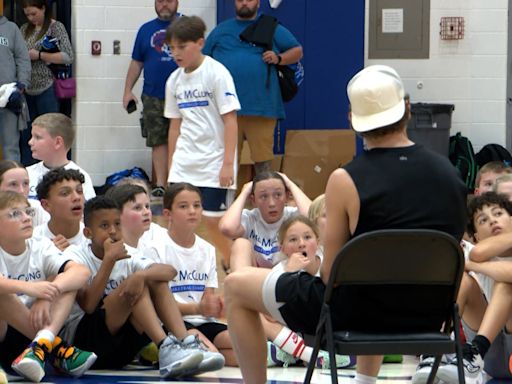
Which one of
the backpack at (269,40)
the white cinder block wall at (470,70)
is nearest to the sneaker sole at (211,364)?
the backpack at (269,40)

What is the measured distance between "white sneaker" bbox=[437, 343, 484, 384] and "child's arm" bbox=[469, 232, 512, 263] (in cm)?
41

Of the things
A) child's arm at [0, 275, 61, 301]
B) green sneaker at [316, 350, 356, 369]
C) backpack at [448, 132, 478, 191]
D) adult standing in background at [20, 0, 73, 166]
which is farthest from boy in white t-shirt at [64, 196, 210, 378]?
backpack at [448, 132, 478, 191]

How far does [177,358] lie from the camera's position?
549 cm

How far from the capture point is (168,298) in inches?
223

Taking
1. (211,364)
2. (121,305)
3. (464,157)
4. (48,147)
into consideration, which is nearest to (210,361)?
(211,364)

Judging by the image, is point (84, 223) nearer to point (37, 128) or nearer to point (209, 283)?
point (209, 283)

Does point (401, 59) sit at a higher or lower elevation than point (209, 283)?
higher

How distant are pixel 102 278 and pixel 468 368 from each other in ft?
5.50

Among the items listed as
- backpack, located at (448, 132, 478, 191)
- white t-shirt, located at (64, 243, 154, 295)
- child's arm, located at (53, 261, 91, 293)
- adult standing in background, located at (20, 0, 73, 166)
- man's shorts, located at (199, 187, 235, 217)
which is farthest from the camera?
backpack, located at (448, 132, 478, 191)

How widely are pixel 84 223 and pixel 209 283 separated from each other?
69 centimetres

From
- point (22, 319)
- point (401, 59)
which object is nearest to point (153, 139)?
point (401, 59)

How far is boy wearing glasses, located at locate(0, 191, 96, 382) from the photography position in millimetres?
5301

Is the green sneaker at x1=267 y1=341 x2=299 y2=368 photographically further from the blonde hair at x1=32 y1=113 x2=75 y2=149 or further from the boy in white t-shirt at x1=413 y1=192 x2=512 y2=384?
the blonde hair at x1=32 y1=113 x2=75 y2=149

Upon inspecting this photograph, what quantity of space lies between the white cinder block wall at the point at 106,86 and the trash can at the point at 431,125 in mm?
2169
